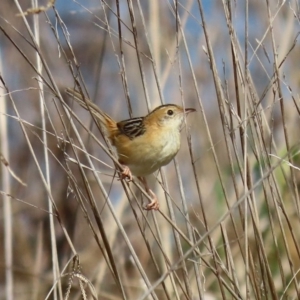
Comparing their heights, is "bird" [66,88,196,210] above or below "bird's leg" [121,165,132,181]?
above

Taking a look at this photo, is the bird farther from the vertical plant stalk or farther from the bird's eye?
the vertical plant stalk

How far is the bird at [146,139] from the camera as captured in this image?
3.00 m

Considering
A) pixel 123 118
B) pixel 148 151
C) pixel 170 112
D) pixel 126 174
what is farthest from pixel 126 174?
pixel 123 118

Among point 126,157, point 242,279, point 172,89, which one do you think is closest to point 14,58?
point 172,89

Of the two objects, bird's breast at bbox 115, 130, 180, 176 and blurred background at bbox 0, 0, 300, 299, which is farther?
blurred background at bbox 0, 0, 300, 299

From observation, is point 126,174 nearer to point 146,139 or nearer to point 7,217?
point 146,139

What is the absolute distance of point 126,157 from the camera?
10.2ft

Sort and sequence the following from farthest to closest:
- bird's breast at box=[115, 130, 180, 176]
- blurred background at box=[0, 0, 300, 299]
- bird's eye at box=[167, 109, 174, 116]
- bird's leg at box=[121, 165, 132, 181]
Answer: blurred background at box=[0, 0, 300, 299]
bird's eye at box=[167, 109, 174, 116]
bird's breast at box=[115, 130, 180, 176]
bird's leg at box=[121, 165, 132, 181]

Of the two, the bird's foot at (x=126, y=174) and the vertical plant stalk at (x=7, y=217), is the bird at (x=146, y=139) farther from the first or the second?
the vertical plant stalk at (x=7, y=217)

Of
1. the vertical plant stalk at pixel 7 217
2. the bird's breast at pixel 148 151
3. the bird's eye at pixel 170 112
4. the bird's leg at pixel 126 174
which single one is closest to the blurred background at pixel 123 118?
the vertical plant stalk at pixel 7 217

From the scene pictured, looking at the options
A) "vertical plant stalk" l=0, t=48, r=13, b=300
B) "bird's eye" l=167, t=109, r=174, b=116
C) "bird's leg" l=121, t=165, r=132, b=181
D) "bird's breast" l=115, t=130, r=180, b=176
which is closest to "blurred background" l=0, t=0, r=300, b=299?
"vertical plant stalk" l=0, t=48, r=13, b=300

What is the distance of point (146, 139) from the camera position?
10.3 feet

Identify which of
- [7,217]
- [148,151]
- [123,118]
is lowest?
[7,217]

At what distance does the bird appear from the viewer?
9.86ft
